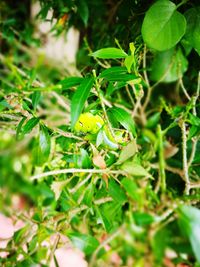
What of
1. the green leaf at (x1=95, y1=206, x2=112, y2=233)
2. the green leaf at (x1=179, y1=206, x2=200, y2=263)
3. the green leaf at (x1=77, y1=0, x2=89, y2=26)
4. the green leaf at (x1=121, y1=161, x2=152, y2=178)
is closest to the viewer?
the green leaf at (x1=179, y1=206, x2=200, y2=263)

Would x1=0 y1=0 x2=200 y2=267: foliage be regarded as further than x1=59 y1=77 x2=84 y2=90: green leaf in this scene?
No

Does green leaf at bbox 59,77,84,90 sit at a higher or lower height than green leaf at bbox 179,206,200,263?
higher

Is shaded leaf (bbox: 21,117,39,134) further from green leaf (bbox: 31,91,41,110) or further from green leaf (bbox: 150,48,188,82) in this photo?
green leaf (bbox: 150,48,188,82)

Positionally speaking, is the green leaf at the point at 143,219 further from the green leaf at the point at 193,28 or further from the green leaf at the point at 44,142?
the green leaf at the point at 193,28

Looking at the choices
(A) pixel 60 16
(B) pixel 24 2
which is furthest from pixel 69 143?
(B) pixel 24 2

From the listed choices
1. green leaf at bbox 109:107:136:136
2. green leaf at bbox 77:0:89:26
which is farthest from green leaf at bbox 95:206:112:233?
green leaf at bbox 77:0:89:26

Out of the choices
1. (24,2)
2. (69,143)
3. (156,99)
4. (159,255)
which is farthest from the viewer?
(24,2)

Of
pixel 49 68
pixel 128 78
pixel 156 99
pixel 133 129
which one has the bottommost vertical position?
pixel 49 68

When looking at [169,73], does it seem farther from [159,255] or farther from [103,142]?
[159,255]
